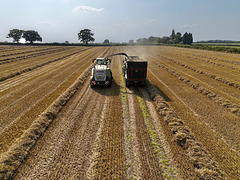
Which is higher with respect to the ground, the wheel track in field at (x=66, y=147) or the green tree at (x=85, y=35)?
the green tree at (x=85, y=35)

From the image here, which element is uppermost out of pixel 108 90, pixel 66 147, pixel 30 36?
pixel 30 36

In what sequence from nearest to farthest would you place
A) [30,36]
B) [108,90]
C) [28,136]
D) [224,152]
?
[224,152] < [28,136] < [108,90] < [30,36]

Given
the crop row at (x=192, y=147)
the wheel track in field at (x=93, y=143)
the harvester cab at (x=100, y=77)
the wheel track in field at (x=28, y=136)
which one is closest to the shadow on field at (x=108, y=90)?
the harvester cab at (x=100, y=77)

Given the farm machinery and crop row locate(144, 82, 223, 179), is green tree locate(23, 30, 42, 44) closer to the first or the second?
the farm machinery

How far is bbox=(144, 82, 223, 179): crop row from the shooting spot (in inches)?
206

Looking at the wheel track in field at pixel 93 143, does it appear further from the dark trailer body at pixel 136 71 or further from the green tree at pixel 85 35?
the green tree at pixel 85 35

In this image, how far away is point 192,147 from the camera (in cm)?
641

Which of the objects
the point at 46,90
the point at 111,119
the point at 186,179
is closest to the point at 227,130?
the point at 186,179

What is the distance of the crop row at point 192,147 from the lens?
206 inches

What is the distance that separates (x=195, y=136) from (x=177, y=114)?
91.8 inches

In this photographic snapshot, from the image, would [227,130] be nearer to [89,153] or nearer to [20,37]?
[89,153]

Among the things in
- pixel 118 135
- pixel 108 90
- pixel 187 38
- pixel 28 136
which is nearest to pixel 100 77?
pixel 108 90

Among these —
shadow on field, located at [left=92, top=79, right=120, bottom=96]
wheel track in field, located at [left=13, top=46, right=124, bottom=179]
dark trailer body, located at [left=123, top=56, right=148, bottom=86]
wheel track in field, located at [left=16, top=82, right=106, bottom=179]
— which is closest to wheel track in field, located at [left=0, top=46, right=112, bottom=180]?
wheel track in field, located at [left=16, top=82, right=106, bottom=179]

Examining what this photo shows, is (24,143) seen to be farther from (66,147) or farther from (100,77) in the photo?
(100,77)
